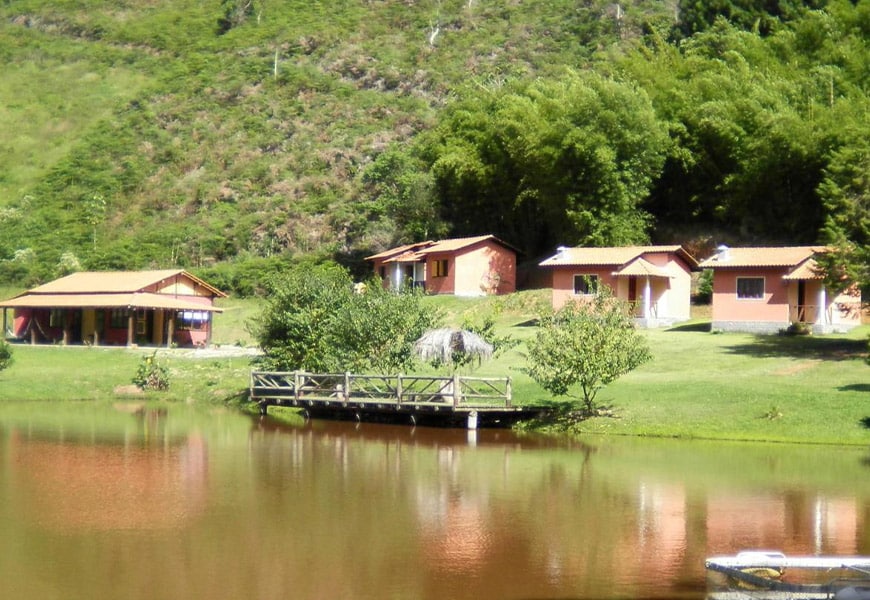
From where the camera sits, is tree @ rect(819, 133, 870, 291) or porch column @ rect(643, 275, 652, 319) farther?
porch column @ rect(643, 275, 652, 319)

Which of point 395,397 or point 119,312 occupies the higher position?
Result: point 119,312

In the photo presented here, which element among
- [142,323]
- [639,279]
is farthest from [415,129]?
[639,279]

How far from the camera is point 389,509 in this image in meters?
23.5

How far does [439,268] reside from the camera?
6912cm

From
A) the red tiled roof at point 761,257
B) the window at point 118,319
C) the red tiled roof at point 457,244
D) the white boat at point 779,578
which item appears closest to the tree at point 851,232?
the red tiled roof at point 761,257

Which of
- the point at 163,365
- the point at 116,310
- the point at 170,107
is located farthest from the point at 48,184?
the point at 163,365

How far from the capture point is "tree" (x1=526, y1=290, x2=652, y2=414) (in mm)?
36969

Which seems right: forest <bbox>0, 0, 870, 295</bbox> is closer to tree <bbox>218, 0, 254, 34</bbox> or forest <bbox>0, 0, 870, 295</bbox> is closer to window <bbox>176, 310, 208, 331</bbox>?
tree <bbox>218, 0, 254, 34</bbox>

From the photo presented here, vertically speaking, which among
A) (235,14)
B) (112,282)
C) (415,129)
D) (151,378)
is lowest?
Result: (151,378)

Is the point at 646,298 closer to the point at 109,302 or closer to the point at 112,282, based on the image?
the point at 109,302

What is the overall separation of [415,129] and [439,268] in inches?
1493

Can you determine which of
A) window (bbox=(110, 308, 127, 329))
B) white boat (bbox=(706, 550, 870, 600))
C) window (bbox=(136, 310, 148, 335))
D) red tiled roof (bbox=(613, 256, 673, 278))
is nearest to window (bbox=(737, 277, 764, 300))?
red tiled roof (bbox=(613, 256, 673, 278))

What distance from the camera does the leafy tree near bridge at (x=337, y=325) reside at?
4203 centimetres

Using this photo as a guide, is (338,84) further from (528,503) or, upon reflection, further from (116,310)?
(528,503)
